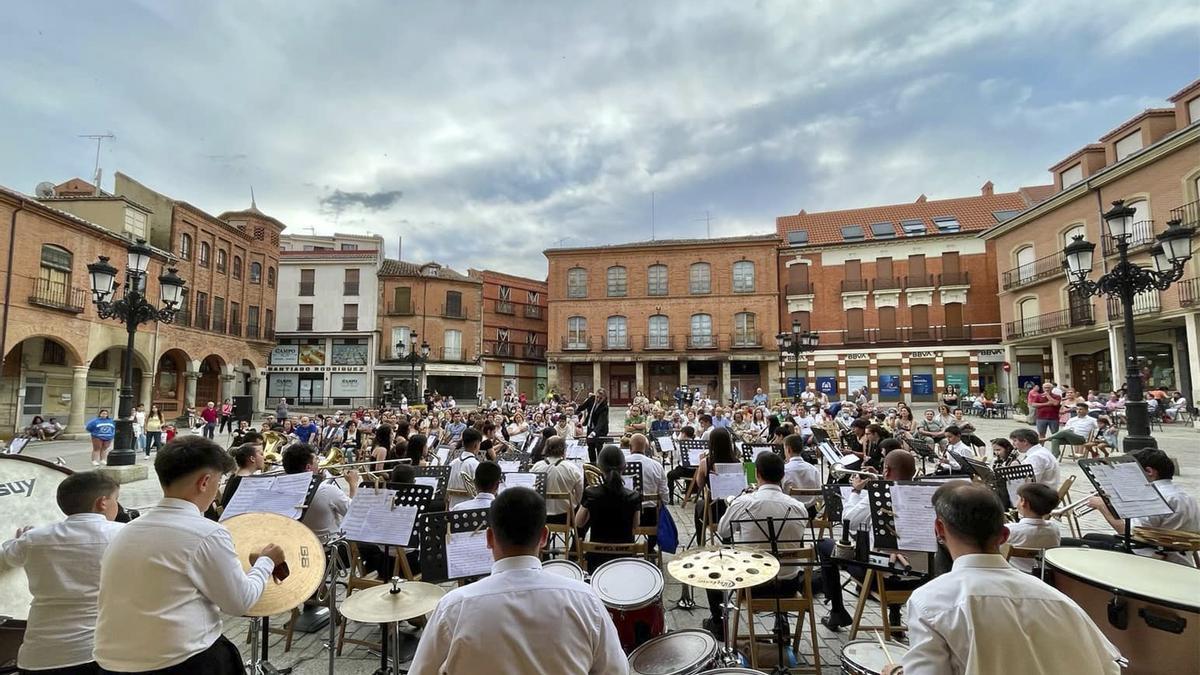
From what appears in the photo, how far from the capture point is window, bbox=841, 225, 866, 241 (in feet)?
110

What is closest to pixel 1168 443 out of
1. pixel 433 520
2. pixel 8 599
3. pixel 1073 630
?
pixel 1073 630

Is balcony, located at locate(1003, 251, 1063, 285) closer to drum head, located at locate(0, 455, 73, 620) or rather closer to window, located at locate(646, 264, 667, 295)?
window, located at locate(646, 264, 667, 295)

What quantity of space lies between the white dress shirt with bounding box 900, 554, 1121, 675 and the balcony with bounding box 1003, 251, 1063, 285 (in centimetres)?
2947

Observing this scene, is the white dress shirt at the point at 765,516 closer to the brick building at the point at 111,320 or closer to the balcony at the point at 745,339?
the brick building at the point at 111,320

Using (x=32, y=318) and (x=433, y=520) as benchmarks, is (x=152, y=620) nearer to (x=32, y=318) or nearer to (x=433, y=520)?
(x=433, y=520)

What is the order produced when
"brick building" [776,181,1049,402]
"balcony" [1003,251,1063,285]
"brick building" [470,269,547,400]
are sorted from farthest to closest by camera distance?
"brick building" [470,269,547,400], "brick building" [776,181,1049,402], "balcony" [1003,251,1063,285]

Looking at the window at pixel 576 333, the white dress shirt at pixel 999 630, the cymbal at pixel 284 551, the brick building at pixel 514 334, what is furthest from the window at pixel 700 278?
the white dress shirt at pixel 999 630

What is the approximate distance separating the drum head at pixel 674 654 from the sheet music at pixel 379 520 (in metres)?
1.75

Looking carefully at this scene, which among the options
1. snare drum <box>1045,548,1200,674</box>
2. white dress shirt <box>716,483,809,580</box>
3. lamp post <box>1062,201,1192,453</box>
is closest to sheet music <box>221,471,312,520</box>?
white dress shirt <box>716,483,809,580</box>

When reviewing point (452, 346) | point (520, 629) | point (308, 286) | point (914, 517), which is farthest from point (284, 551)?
point (308, 286)

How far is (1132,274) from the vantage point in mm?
8148

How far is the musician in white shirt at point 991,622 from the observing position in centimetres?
173

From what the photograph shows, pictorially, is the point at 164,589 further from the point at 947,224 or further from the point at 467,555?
the point at 947,224

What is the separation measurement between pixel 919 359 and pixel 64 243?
40661mm
